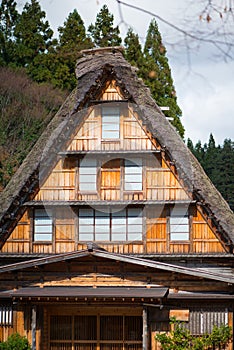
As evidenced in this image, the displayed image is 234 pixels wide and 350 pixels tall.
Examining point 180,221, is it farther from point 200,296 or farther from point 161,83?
point 161,83

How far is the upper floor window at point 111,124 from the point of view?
65.4ft

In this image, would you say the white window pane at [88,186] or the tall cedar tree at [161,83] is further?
the tall cedar tree at [161,83]

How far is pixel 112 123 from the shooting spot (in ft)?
65.4

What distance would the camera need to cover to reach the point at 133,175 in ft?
64.7

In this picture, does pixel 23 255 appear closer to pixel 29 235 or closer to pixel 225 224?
pixel 29 235

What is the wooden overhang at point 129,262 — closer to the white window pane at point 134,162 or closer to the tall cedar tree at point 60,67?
the white window pane at point 134,162

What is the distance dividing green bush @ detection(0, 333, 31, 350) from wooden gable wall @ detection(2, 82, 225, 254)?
2.39m

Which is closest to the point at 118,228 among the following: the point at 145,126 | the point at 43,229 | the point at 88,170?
the point at 88,170

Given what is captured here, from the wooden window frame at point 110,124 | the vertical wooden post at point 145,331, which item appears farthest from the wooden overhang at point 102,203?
the vertical wooden post at point 145,331

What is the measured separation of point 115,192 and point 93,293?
10.4 feet

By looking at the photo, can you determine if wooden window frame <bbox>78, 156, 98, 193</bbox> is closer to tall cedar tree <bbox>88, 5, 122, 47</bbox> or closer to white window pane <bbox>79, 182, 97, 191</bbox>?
white window pane <bbox>79, 182, 97, 191</bbox>

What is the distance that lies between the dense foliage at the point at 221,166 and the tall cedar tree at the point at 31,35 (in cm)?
1194

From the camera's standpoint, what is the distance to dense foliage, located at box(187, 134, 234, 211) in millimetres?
41469

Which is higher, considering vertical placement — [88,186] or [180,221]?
[88,186]
